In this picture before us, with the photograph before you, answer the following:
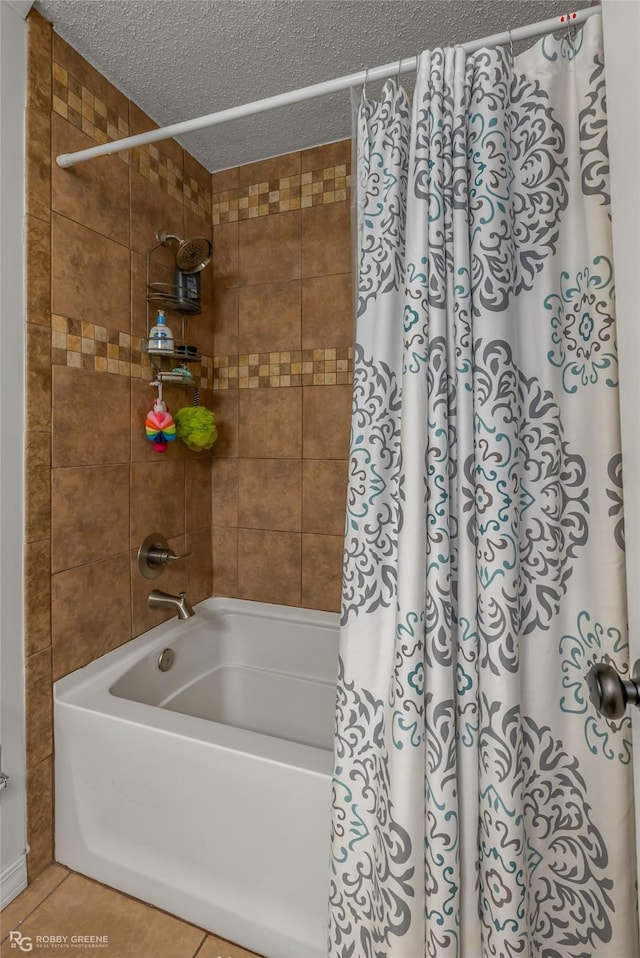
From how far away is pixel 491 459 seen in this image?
33.6 inches

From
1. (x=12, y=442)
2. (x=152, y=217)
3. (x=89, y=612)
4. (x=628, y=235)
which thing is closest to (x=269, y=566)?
(x=89, y=612)

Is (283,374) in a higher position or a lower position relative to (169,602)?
higher

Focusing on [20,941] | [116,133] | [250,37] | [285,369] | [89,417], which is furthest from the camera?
[285,369]

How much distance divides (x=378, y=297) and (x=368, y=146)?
323 mm

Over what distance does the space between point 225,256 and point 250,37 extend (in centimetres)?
82

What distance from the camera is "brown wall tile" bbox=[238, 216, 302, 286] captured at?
6.70 ft

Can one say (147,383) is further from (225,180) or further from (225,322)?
(225,180)

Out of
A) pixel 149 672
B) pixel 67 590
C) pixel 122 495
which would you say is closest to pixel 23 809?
pixel 149 672

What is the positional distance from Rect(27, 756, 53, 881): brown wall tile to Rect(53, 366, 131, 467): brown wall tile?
853 mm

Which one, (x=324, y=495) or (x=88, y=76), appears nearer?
(x=88, y=76)

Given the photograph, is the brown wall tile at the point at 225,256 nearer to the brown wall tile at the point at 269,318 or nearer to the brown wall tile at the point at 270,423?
the brown wall tile at the point at 269,318

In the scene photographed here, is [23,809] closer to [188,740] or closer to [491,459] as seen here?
[188,740]

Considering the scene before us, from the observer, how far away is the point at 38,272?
1.36 m

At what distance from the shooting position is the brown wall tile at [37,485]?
135cm
